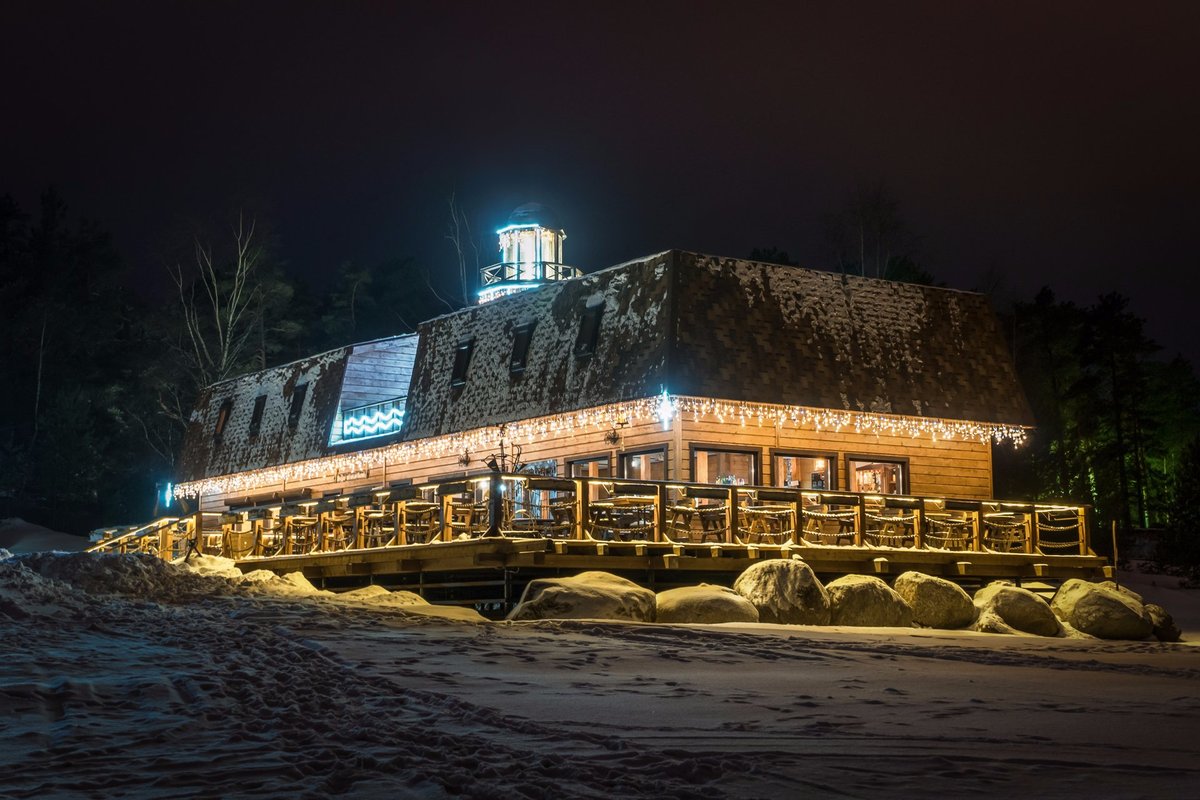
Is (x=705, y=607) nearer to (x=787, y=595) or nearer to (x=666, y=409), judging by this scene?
(x=787, y=595)

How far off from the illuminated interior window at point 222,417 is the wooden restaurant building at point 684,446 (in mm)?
8190

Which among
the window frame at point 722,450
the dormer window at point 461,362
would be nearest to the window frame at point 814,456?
the window frame at point 722,450

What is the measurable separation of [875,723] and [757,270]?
17901mm

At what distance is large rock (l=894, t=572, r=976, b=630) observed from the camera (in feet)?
57.9

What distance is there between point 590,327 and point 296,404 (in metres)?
12.0

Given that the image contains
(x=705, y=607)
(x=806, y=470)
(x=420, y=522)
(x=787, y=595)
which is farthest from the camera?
(x=806, y=470)

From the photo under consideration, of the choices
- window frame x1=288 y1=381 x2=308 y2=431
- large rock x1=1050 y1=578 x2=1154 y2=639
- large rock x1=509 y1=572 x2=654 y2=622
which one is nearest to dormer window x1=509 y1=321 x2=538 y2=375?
window frame x1=288 y1=381 x2=308 y2=431

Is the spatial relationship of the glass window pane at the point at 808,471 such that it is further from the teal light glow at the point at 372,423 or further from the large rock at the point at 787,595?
the teal light glow at the point at 372,423

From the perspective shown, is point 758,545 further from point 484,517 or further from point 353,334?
point 353,334

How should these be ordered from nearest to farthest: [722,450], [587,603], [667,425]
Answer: [587,603]
[667,425]
[722,450]

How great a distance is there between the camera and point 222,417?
124 ft

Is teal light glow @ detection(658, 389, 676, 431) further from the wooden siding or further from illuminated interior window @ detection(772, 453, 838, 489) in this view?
illuminated interior window @ detection(772, 453, 838, 489)

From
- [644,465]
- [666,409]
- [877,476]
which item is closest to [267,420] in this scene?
[644,465]

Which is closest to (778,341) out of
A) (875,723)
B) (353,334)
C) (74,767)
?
(875,723)
